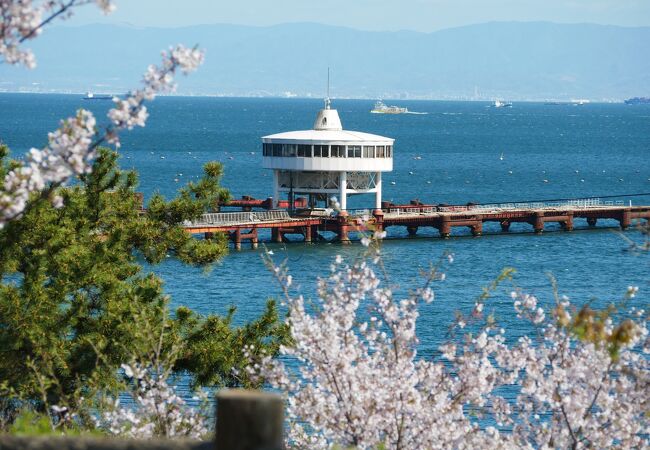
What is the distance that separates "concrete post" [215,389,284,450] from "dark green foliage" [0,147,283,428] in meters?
10.9

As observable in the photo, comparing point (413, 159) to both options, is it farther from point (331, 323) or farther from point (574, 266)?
point (331, 323)

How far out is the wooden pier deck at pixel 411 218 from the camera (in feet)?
175

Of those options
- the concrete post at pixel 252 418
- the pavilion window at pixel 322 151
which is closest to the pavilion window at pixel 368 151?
the pavilion window at pixel 322 151

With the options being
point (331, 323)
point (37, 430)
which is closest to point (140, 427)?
point (331, 323)

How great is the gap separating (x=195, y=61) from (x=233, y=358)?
39.2 feet

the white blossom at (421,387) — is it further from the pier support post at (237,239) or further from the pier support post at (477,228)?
the pier support post at (477,228)

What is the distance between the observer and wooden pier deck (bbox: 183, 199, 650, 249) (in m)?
53.3

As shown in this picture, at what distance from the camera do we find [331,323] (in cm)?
1198

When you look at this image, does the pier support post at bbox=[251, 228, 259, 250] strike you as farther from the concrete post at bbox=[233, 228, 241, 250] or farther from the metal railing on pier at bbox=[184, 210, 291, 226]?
the concrete post at bbox=[233, 228, 241, 250]

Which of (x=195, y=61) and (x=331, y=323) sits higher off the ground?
(x=195, y=61)

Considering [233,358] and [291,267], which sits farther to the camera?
[291,267]

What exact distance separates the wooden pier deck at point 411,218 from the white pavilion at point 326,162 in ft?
5.03

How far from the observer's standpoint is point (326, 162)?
5756 cm

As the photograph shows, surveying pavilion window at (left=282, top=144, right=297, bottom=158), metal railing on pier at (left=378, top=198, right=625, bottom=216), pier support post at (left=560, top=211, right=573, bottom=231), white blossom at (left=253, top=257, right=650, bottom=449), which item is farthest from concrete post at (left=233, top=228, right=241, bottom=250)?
white blossom at (left=253, top=257, right=650, bottom=449)
